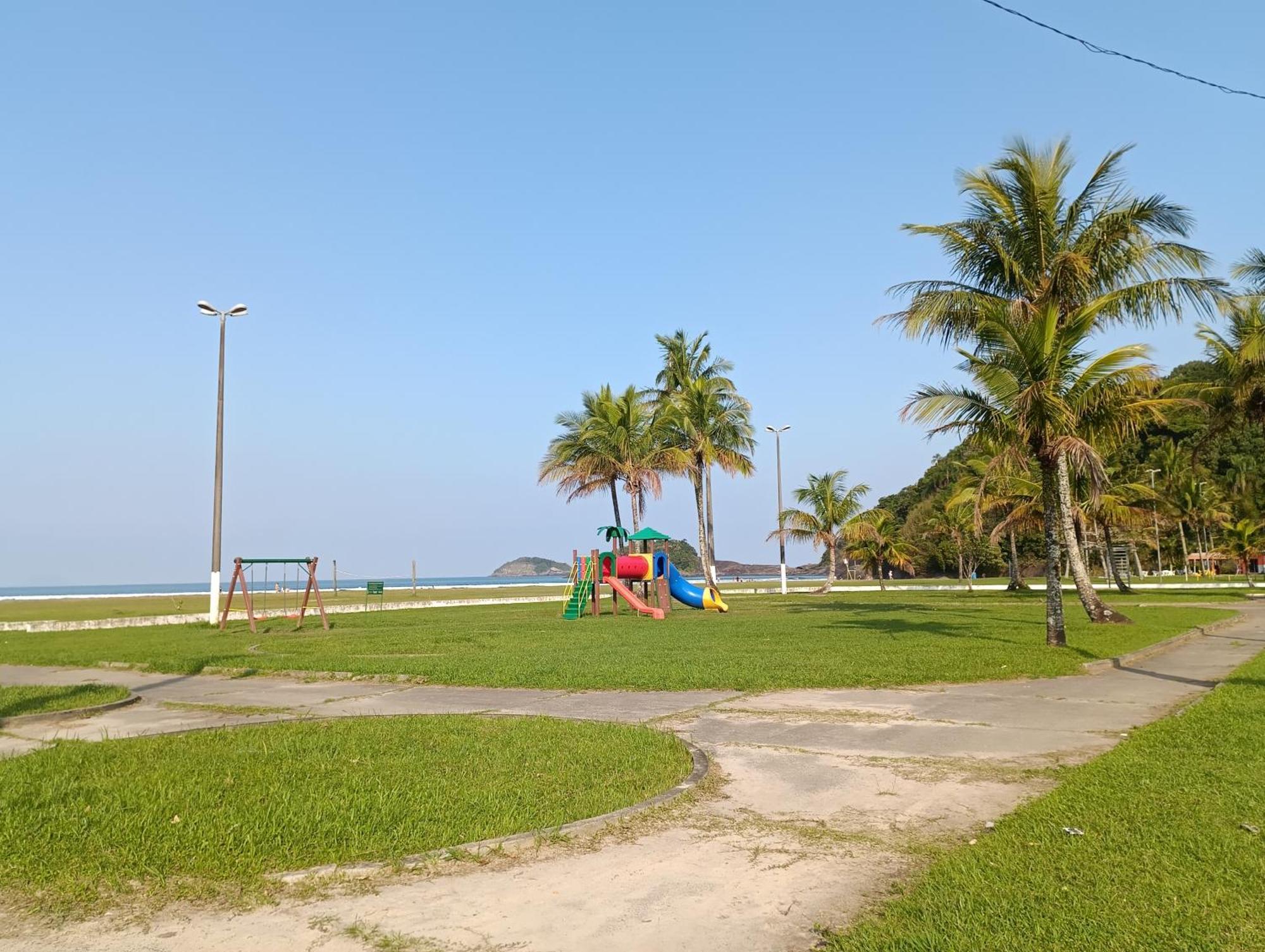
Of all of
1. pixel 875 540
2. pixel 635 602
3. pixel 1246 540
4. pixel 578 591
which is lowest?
pixel 635 602

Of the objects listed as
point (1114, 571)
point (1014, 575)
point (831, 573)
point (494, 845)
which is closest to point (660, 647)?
point (494, 845)

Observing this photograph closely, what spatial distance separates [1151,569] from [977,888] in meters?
89.9

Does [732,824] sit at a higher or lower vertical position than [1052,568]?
lower

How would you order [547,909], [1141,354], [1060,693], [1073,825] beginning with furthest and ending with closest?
[1141,354]
[1060,693]
[1073,825]
[547,909]

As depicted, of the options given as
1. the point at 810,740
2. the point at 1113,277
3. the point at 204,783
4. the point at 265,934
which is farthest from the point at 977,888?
the point at 1113,277

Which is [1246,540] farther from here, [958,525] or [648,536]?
[648,536]

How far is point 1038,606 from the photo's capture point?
30594mm

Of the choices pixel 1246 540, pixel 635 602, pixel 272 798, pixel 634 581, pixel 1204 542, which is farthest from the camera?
pixel 1204 542

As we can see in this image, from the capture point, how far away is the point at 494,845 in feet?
16.2

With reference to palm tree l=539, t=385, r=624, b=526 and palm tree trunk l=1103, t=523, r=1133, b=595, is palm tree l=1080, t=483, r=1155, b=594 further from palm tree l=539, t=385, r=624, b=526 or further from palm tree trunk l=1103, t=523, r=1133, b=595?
palm tree l=539, t=385, r=624, b=526

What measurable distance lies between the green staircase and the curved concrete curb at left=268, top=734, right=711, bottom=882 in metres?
24.0

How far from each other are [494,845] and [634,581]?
93.8 ft

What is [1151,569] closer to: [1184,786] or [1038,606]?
[1038,606]

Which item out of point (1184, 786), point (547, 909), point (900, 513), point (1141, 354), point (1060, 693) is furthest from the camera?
point (900, 513)
